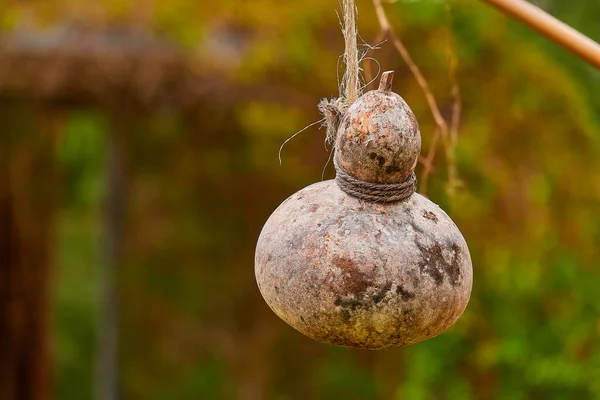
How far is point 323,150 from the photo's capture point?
3.74 metres

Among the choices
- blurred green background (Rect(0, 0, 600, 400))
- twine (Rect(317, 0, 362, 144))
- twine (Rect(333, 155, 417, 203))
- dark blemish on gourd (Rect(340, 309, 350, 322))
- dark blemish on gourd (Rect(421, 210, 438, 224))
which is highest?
twine (Rect(317, 0, 362, 144))

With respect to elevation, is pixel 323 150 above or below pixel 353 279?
below

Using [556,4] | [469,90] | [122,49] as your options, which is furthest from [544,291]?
[122,49]

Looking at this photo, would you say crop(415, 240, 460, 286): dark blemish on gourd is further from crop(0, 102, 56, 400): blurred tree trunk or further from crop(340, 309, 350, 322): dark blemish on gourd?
crop(0, 102, 56, 400): blurred tree trunk

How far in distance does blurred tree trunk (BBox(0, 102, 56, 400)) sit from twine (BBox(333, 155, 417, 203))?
4.28 m

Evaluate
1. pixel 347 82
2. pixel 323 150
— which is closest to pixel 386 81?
pixel 347 82

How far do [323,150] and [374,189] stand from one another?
9.05 feet

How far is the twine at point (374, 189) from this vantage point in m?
0.99

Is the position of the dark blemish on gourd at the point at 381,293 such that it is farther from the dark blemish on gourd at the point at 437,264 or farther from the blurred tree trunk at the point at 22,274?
the blurred tree trunk at the point at 22,274

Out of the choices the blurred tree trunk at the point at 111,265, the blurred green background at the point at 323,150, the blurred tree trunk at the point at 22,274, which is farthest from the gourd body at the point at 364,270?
the blurred tree trunk at the point at 22,274

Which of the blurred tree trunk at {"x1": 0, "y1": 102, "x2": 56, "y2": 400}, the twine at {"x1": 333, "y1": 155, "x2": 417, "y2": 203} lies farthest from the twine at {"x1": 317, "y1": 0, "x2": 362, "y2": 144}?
the blurred tree trunk at {"x1": 0, "y1": 102, "x2": 56, "y2": 400}

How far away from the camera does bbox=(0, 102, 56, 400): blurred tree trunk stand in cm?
488

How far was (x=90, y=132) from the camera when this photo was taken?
6.90 meters

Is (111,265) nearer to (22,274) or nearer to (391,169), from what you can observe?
(22,274)
